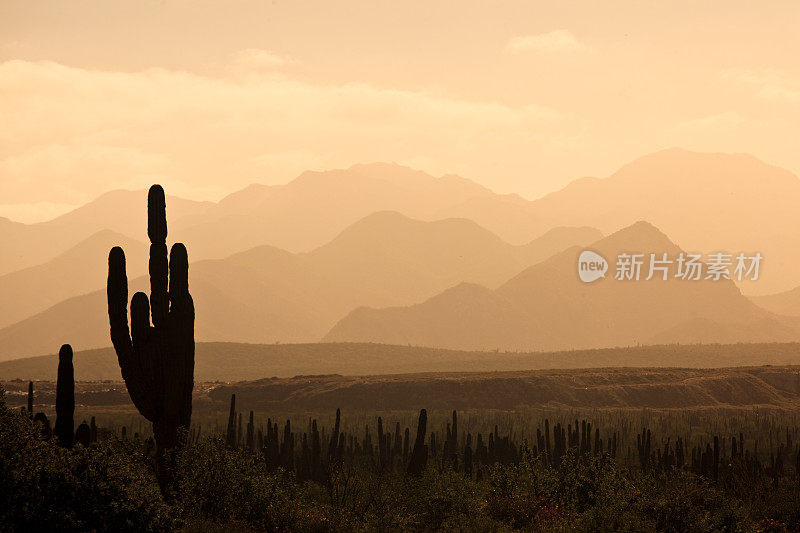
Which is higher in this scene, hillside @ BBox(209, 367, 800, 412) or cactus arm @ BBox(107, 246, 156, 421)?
cactus arm @ BBox(107, 246, 156, 421)

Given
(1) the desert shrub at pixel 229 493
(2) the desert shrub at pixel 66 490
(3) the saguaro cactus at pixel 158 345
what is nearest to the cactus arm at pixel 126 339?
(3) the saguaro cactus at pixel 158 345

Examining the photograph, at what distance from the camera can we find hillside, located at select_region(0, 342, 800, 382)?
123 metres

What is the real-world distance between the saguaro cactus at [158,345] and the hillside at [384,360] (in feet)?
300

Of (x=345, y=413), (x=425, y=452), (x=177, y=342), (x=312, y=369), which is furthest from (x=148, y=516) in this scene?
(x=312, y=369)

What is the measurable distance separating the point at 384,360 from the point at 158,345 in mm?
113691

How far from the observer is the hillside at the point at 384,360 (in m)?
123

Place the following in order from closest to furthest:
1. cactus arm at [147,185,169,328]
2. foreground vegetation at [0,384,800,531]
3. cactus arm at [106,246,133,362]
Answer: foreground vegetation at [0,384,800,531]
cactus arm at [106,246,133,362]
cactus arm at [147,185,169,328]

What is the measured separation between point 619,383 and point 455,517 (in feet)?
203

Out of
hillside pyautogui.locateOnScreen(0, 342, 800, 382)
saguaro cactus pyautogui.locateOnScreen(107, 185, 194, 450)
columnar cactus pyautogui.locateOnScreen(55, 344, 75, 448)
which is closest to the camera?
columnar cactus pyautogui.locateOnScreen(55, 344, 75, 448)

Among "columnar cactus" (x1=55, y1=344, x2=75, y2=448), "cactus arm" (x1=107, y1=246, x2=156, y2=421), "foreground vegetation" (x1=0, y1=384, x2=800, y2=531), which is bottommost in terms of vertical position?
"foreground vegetation" (x1=0, y1=384, x2=800, y2=531)

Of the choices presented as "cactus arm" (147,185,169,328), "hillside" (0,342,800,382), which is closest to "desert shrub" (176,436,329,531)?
"cactus arm" (147,185,169,328)

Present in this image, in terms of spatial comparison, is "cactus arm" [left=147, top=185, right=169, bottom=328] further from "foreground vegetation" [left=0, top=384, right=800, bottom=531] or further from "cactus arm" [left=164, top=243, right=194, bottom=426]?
"foreground vegetation" [left=0, top=384, right=800, bottom=531]

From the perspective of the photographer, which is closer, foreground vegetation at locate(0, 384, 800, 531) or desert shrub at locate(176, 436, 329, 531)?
foreground vegetation at locate(0, 384, 800, 531)

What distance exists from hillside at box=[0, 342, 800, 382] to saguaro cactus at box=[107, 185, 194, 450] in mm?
91345
